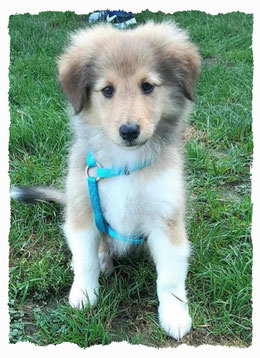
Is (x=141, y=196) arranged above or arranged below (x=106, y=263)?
above

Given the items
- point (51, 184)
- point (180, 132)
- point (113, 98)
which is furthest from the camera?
point (51, 184)

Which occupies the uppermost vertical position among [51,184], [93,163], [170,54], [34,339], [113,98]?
[170,54]

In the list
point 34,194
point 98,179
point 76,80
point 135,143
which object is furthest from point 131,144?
point 34,194

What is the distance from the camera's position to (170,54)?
111 inches

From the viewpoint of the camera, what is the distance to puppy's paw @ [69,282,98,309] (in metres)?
3.02

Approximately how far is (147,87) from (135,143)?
1.09 ft

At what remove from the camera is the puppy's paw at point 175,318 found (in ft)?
9.55

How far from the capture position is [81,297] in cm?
304

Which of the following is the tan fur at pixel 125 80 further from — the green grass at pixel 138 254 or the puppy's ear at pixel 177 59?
the green grass at pixel 138 254

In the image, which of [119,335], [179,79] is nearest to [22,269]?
[119,335]

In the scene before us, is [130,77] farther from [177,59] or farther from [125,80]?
[177,59]

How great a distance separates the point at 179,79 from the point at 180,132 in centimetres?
37

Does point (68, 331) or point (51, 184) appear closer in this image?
point (68, 331)

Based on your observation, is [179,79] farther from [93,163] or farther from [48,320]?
[48,320]
